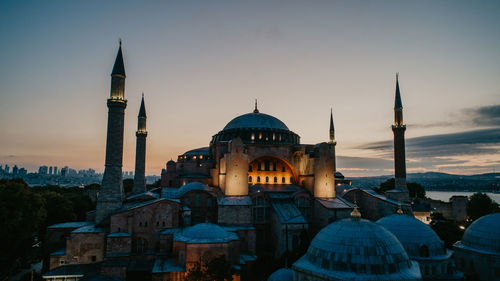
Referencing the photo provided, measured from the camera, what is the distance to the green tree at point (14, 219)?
19.8 meters

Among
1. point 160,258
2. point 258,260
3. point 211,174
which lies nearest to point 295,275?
point 258,260

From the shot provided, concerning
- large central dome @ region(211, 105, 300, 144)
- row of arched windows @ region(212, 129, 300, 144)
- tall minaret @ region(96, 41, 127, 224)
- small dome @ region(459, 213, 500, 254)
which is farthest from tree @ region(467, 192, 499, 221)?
tall minaret @ region(96, 41, 127, 224)

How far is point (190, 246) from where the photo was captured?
17.7m

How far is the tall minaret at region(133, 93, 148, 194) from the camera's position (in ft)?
112

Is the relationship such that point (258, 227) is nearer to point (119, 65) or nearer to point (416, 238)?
point (416, 238)

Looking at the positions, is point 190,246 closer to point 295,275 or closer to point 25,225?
point 295,275

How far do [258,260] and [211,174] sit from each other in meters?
12.4

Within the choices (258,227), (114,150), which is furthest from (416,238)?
(114,150)

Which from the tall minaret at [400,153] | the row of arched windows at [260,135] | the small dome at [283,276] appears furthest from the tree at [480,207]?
the small dome at [283,276]

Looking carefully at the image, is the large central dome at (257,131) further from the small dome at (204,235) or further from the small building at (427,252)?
the small building at (427,252)

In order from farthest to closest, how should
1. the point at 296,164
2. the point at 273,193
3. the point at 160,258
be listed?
the point at 296,164 < the point at 273,193 < the point at 160,258

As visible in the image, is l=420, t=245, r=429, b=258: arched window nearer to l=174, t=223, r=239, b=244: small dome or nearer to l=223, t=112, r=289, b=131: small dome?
l=174, t=223, r=239, b=244: small dome

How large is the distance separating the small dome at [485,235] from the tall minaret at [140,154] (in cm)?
2961

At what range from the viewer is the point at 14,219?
20078mm
